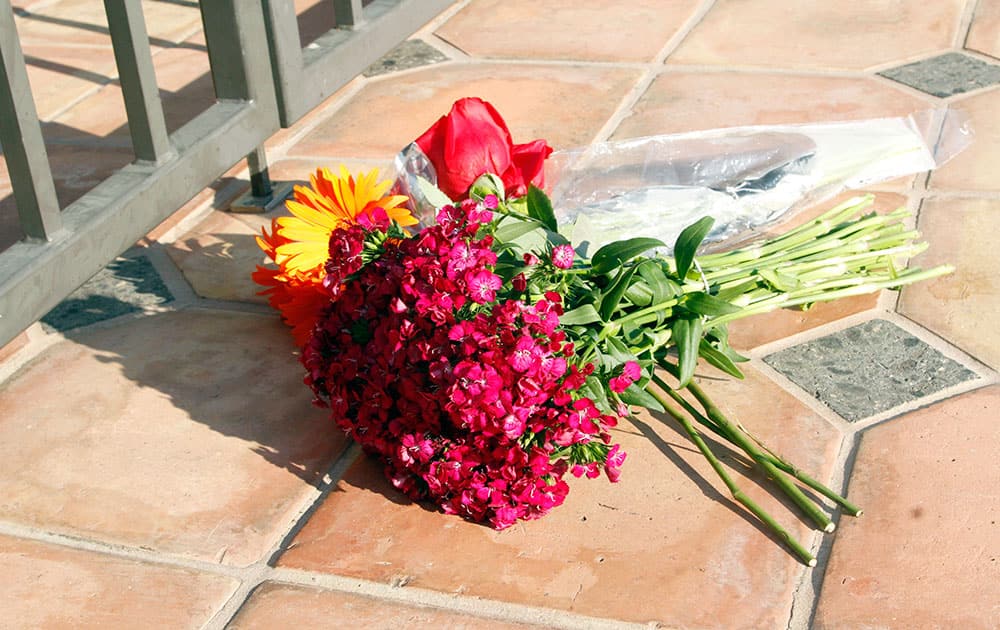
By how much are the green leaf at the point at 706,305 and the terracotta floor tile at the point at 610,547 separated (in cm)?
18

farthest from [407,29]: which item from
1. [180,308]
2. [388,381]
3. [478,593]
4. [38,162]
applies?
[478,593]

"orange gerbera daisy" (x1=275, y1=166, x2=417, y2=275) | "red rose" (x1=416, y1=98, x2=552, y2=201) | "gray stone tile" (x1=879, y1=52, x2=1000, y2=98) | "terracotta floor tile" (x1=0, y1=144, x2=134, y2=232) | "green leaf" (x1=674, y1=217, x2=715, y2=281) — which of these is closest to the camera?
"green leaf" (x1=674, y1=217, x2=715, y2=281)

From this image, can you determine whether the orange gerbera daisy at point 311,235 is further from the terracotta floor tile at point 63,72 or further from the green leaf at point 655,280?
the terracotta floor tile at point 63,72

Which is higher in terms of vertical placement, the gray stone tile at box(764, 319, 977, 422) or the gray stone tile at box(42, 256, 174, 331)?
the gray stone tile at box(42, 256, 174, 331)

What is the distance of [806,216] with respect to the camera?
1.98m

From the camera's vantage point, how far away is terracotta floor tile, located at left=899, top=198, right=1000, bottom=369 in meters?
1.67

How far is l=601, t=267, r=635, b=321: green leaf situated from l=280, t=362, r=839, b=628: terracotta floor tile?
0.68 feet

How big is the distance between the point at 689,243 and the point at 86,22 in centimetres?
228

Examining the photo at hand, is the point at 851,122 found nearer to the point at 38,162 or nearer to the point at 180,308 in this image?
the point at 180,308

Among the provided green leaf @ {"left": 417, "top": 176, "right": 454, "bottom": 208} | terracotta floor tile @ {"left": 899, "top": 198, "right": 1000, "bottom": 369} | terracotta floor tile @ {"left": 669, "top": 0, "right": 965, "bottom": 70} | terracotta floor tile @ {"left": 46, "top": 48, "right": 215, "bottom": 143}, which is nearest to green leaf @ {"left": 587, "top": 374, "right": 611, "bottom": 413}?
green leaf @ {"left": 417, "top": 176, "right": 454, "bottom": 208}

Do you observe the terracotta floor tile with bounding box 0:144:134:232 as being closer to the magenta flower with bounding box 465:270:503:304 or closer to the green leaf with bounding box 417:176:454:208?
the green leaf with bounding box 417:176:454:208

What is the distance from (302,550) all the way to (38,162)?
62 centimetres

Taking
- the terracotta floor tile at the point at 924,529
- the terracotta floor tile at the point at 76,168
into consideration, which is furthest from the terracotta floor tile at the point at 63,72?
the terracotta floor tile at the point at 924,529

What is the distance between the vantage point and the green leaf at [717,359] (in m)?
1.47
